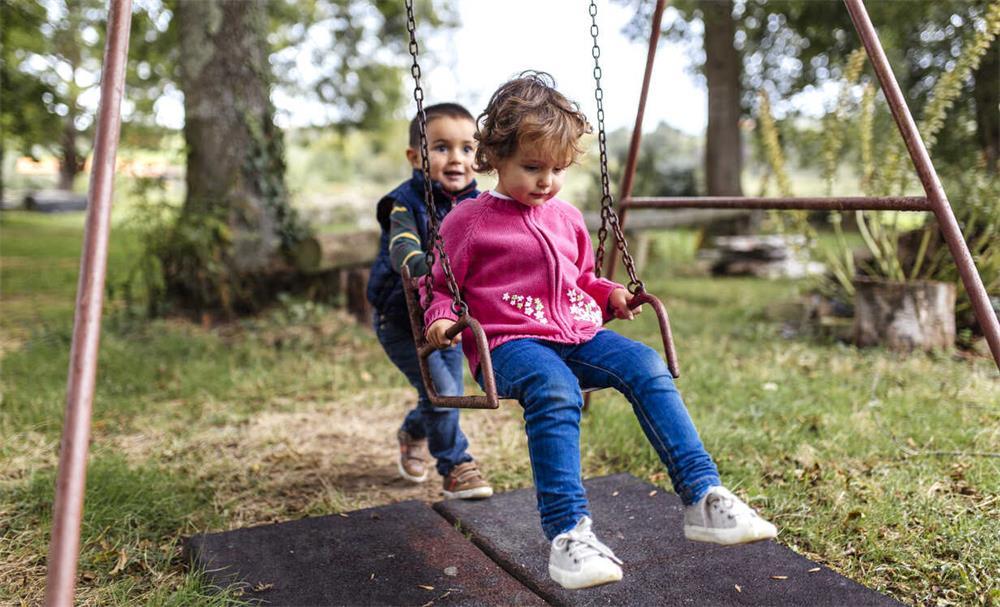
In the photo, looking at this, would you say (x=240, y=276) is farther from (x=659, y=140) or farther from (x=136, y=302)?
(x=659, y=140)

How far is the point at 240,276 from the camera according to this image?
5820 mm

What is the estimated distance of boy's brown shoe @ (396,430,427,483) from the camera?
3221mm

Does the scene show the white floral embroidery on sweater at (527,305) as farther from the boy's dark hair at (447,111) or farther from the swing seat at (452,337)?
the boy's dark hair at (447,111)

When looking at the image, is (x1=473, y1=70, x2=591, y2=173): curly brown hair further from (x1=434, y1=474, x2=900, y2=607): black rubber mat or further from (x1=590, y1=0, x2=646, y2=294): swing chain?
(x1=434, y1=474, x2=900, y2=607): black rubber mat

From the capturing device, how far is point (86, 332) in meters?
1.67

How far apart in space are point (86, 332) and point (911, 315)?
4502 millimetres

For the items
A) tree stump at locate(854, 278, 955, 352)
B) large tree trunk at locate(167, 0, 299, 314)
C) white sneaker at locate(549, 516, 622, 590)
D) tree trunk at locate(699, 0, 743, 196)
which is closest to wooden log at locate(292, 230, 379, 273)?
large tree trunk at locate(167, 0, 299, 314)

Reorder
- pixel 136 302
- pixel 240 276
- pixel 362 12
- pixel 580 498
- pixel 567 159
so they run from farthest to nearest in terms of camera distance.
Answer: pixel 362 12 < pixel 136 302 < pixel 240 276 < pixel 567 159 < pixel 580 498

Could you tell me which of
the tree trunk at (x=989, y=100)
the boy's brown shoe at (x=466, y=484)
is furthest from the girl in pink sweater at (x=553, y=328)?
the tree trunk at (x=989, y=100)

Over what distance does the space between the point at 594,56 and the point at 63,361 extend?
390cm

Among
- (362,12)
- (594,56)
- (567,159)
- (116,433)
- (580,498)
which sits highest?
(362,12)

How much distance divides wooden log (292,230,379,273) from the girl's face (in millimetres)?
3834

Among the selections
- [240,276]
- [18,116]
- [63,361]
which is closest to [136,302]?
[240,276]

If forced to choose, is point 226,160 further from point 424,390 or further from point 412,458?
point 424,390
